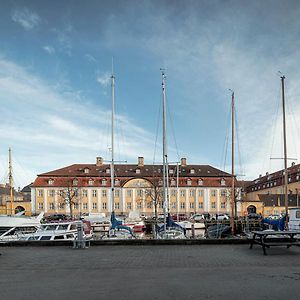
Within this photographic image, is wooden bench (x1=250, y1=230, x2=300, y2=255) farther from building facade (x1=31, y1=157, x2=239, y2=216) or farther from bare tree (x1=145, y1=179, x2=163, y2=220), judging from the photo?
building facade (x1=31, y1=157, x2=239, y2=216)

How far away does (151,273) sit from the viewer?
8969 millimetres

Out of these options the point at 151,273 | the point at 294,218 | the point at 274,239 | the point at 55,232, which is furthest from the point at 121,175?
the point at 151,273

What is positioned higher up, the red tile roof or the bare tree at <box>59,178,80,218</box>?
the red tile roof

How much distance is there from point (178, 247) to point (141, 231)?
29089 mm

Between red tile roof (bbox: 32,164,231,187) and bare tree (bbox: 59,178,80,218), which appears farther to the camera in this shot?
red tile roof (bbox: 32,164,231,187)

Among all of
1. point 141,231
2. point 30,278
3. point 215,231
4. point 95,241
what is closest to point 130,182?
point 141,231

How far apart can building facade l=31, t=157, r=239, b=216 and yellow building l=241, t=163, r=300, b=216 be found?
693cm

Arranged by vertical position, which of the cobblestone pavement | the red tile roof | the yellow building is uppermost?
the red tile roof

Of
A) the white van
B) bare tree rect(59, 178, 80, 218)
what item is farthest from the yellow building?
the white van

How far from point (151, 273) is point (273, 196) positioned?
84.5 metres

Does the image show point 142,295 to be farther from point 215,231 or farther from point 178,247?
point 215,231

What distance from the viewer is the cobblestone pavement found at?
23.3 feet

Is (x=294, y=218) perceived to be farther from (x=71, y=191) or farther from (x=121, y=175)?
(x=121, y=175)

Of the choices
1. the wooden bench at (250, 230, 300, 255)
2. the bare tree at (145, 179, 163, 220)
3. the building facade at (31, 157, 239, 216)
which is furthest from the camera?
the building facade at (31, 157, 239, 216)
